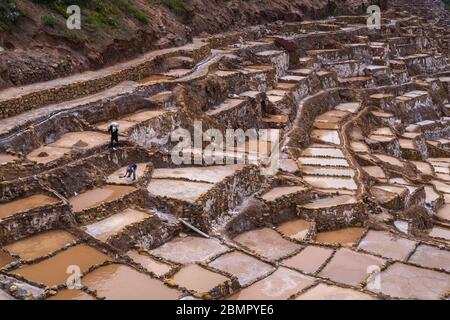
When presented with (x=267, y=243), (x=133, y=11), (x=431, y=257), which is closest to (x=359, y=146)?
(x=431, y=257)

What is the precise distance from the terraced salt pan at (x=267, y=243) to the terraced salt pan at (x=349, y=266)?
4.31ft

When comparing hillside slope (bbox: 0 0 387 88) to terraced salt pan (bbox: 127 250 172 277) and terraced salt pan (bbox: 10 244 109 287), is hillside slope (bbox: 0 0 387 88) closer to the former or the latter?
terraced salt pan (bbox: 10 244 109 287)

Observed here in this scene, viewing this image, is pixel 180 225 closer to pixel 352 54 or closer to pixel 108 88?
pixel 108 88

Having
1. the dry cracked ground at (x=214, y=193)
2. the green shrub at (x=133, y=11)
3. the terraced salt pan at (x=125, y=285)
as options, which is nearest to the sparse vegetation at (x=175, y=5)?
the dry cracked ground at (x=214, y=193)

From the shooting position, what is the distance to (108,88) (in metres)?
22.9

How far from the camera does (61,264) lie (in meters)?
12.6

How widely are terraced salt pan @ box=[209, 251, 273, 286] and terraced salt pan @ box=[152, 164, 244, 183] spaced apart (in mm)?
3824

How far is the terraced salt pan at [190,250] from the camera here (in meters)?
14.4

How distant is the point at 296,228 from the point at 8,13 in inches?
568

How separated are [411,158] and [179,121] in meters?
13.8

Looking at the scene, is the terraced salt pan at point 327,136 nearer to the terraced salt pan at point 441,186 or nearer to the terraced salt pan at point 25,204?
the terraced salt pan at point 441,186

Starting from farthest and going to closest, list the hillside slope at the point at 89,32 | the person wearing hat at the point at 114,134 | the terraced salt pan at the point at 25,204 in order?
1. the hillside slope at the point at 89,32
2. the person wearing hat at the point at 114,134
3. the terraced salt pan at the point at 25,204

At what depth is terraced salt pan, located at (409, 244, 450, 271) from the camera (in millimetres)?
16188

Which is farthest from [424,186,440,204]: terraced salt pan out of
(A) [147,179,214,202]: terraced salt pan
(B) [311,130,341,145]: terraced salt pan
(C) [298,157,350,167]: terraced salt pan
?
(A) [147,179,214,202]: terraced salt pan
